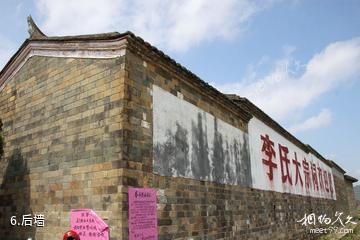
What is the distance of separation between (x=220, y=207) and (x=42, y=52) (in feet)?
16.2

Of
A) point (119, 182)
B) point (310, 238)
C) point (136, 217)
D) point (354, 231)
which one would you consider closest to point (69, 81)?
point (119, 182)

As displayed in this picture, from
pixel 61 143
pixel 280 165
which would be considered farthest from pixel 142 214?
pixel 280 165

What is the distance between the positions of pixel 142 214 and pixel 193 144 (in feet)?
6.99

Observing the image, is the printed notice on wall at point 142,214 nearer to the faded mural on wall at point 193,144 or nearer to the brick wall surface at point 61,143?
the brick wall surface at point 61,143

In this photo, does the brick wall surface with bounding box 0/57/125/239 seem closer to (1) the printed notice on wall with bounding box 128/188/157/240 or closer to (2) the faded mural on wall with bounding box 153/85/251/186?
(1) the printed notice on wall with bounding box 128/188/157/240

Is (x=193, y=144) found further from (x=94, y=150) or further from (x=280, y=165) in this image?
(x=280, y=165)

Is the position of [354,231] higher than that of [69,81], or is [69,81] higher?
[69,81]

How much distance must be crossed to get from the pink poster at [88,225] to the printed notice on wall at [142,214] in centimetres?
40

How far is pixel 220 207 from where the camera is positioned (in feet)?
24.3

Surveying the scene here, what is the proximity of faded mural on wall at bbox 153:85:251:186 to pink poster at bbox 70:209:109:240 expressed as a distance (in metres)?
1.23

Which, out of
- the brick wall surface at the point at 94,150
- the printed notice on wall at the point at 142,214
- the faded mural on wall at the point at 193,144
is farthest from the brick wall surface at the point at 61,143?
the faded mural on wall at the point at 193,144

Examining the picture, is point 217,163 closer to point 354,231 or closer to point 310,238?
point 310,238

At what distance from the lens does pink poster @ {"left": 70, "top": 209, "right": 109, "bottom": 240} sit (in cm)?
498

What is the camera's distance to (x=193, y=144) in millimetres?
6898
